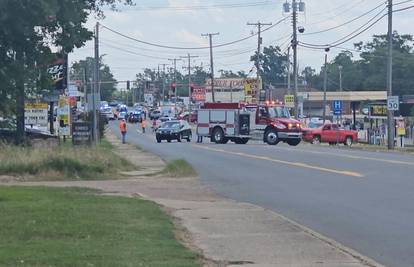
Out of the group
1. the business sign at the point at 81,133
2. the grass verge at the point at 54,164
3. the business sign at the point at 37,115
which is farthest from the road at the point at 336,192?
the business sign at the point at 37,115

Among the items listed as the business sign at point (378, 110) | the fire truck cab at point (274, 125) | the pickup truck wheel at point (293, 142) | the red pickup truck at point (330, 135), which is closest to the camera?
the fire truck cab at point (274, 125)

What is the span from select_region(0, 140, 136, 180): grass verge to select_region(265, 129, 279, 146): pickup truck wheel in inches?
1092

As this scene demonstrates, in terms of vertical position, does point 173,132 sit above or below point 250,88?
below

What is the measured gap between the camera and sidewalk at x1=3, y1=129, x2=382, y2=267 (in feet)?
40.3

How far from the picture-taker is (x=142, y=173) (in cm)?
3194

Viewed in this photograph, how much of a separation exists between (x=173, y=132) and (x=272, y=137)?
11.3m

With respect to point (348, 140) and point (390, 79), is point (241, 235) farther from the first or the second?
point (348, 140)

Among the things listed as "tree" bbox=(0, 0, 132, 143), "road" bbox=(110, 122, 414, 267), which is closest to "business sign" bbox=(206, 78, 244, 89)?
"road" bbox=(110, 122, 414, 267)

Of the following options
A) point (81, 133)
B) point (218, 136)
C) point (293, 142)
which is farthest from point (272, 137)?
point (81, 133)

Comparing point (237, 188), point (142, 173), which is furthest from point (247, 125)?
point (237, 188)

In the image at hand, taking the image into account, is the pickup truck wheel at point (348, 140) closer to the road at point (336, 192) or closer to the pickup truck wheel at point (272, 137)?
the pickup truck wheel at point (272, 137)

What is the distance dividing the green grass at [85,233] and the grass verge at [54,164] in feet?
27.0

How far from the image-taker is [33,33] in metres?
19.7

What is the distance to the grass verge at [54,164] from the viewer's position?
28969mm
